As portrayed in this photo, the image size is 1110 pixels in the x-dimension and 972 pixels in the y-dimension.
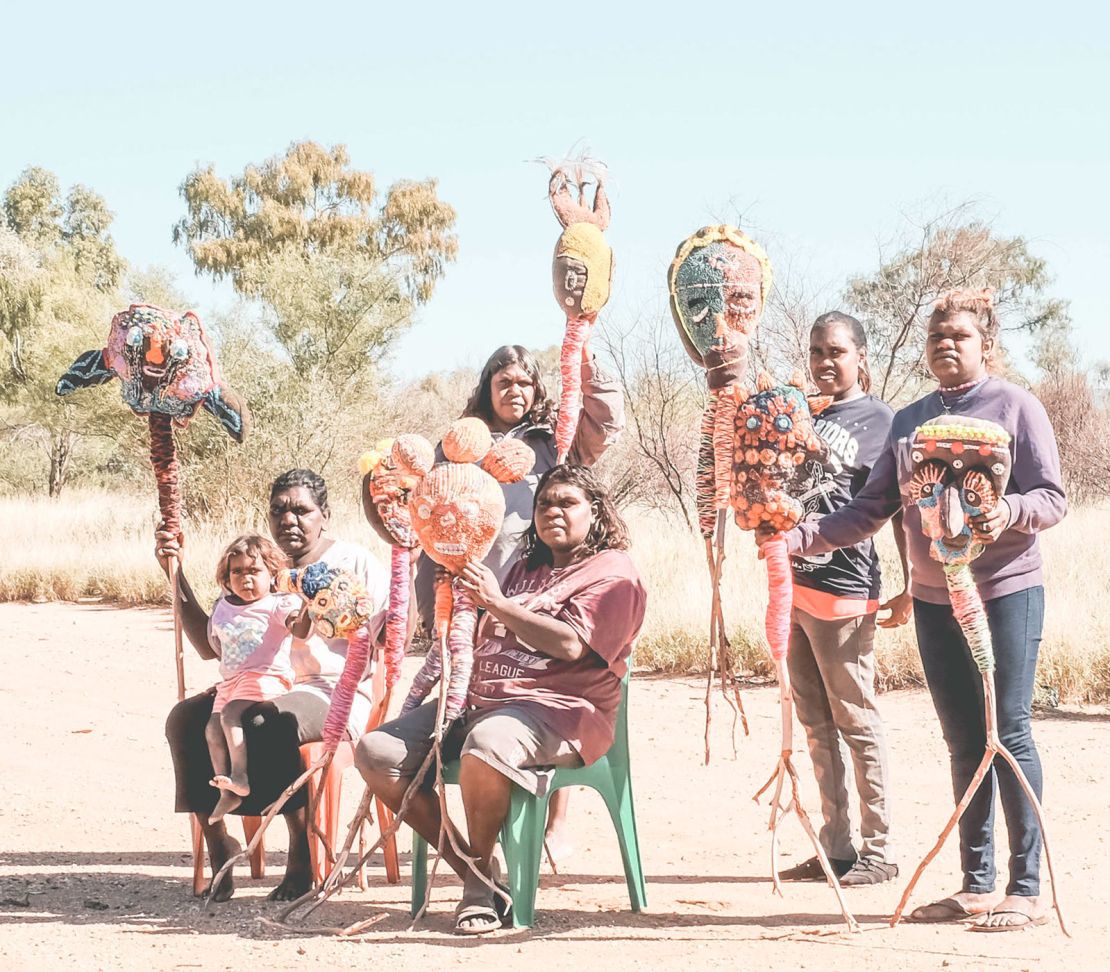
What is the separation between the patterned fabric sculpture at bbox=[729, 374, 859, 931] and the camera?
12.2 feet

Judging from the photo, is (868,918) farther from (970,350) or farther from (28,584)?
(28,584)

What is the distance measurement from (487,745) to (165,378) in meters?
1.70

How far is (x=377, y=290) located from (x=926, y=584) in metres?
17.3

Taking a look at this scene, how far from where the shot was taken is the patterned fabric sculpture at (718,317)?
3881 millimetres

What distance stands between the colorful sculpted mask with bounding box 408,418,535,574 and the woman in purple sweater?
2.91 feet

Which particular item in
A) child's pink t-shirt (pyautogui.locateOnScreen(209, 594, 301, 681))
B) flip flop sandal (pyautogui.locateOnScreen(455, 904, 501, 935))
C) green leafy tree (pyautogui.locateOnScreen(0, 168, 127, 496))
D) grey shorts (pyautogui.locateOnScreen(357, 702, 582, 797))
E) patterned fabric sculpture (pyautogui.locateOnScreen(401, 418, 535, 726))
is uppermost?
green leafy tree (pyautogui.locateOnScreen(0, 168, 127, 496))

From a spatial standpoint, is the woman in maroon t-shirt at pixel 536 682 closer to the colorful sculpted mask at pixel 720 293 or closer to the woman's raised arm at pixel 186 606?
the colorful sculpted mask at pixel 720 293

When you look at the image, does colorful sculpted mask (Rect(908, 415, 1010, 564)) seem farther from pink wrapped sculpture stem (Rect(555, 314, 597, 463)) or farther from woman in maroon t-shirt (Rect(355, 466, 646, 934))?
pink wrapped sculpture stem (Rect(555, 314, 597, 463))

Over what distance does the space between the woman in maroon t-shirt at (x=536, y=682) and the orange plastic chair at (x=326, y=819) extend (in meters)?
0.16

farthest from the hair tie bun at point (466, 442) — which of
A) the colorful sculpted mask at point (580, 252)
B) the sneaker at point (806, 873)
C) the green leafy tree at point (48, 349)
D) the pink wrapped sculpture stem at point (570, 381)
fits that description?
the green leafy tree at point (48, 349)

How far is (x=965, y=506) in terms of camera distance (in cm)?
358

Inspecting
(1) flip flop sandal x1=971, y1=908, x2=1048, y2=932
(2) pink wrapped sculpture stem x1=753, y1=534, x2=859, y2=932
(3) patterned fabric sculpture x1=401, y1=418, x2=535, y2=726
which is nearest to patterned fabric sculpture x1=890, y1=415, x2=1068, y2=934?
(1) flip flop sandal x1=971, y1=908, x2=1048, y2=932

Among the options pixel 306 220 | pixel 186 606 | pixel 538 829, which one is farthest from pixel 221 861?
pixel 306 220

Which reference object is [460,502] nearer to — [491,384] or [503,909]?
[491,384]
